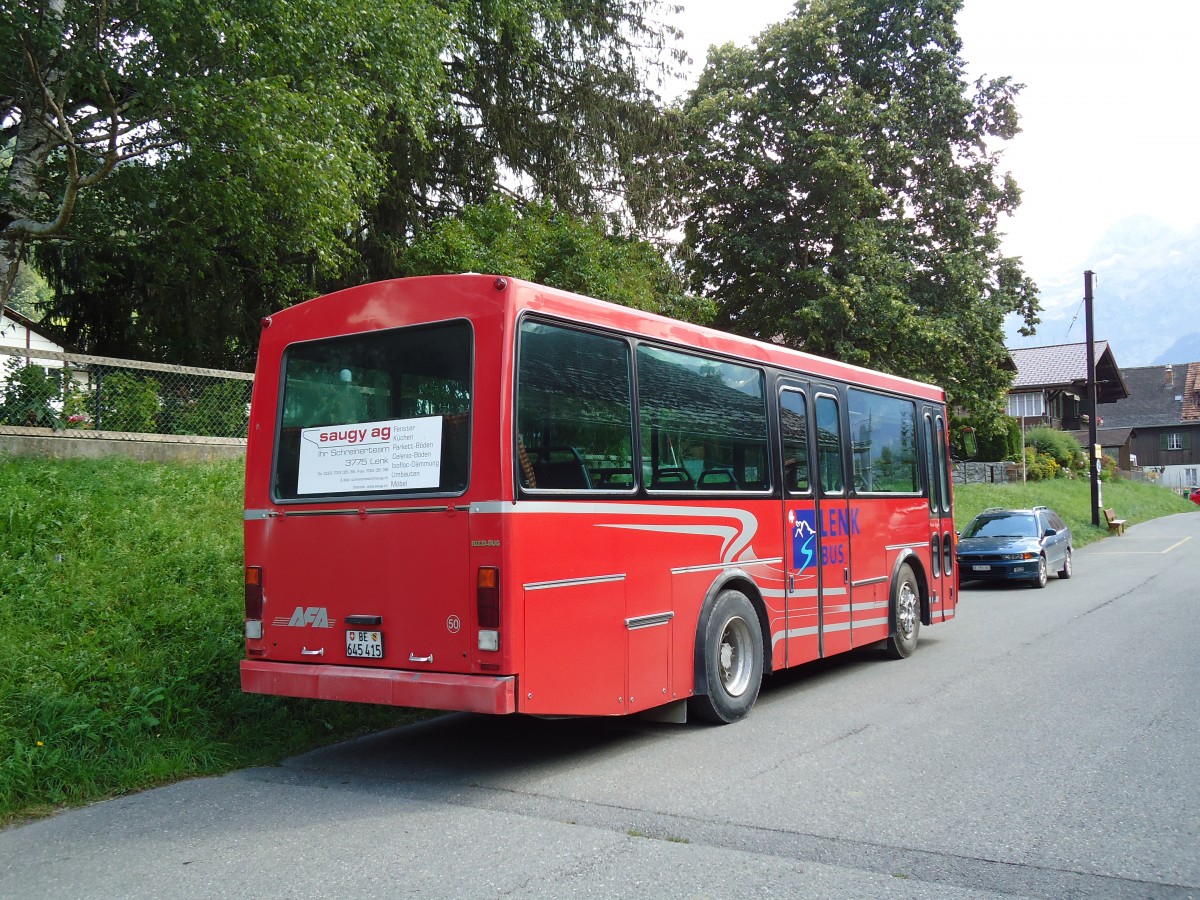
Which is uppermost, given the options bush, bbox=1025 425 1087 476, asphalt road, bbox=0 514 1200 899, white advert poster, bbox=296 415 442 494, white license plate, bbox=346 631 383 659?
bush, bbox=1025 425 1087 476

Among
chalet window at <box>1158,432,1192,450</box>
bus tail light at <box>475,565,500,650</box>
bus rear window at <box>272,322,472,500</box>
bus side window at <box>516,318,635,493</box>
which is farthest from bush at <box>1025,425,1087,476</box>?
Answer: bus tail light at <box>475,565,500,650</box>

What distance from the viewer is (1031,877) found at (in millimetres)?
4543

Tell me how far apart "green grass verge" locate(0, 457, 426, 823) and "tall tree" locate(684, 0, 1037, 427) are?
1990 cm

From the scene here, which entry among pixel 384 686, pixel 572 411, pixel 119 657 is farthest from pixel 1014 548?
pixel 119 657

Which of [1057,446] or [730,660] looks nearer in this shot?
[730,660]

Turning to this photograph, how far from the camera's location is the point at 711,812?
562 cm

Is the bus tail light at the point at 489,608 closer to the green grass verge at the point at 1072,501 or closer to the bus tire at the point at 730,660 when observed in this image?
the bus tire at the point at 730,660

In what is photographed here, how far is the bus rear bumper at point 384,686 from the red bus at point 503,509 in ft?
0.05

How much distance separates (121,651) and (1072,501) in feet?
130

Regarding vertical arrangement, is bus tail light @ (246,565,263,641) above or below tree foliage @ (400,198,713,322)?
below

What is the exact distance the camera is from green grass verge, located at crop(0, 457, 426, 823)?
639 centimetres

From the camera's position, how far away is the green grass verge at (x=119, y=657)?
6.39 metres

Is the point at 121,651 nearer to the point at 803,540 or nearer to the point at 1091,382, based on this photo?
the point at 803,540

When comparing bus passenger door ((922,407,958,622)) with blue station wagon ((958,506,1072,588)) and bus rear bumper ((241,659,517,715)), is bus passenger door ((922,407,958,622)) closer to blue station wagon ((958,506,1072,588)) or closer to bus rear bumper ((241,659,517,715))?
blue station wagon ((958,506,1072,588))
